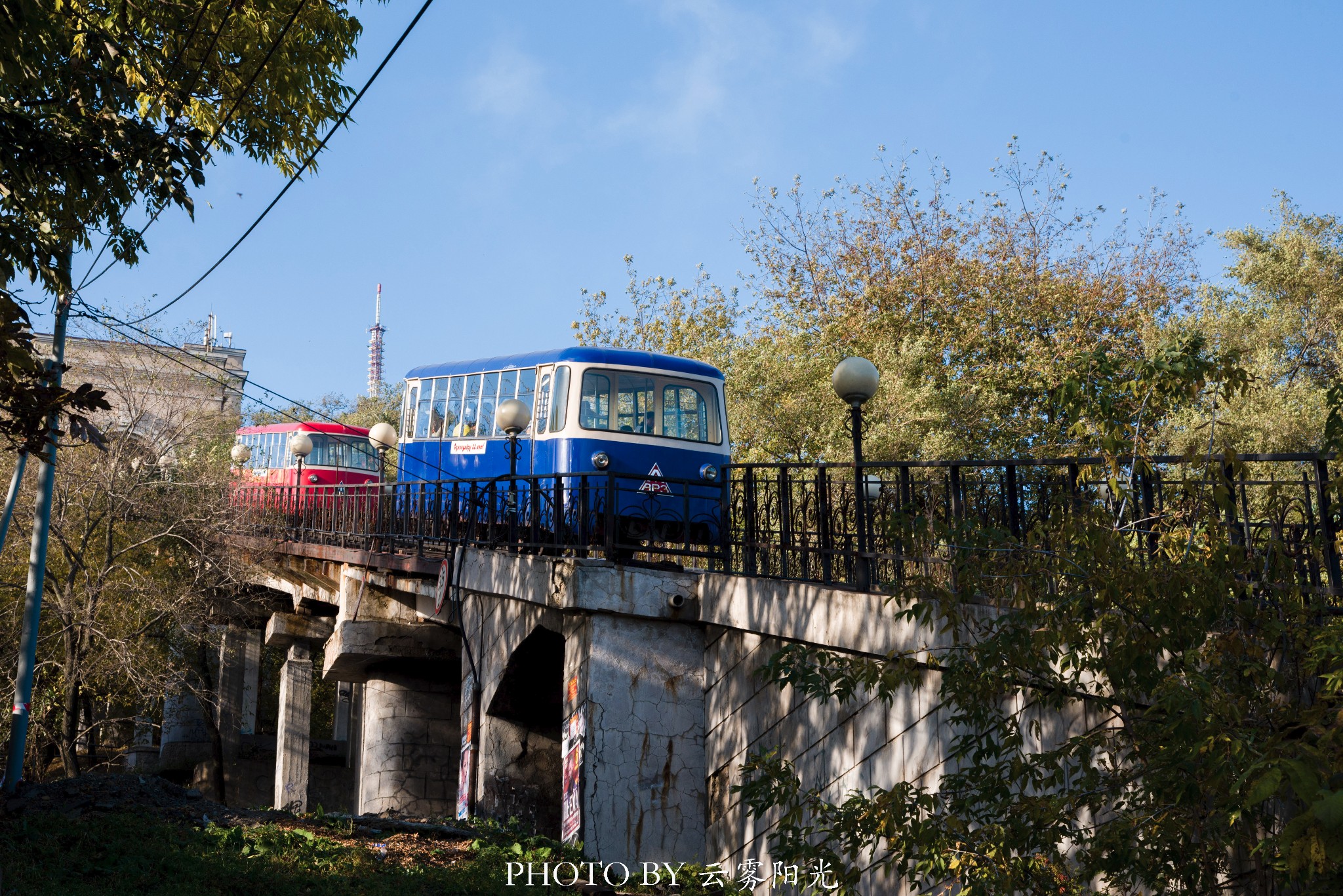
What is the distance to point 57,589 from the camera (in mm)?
21656

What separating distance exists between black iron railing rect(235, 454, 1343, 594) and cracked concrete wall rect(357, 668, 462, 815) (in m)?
2.65

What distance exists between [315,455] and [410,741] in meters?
13.2

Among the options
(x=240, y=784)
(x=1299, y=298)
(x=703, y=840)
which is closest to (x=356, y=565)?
(x=703, y=840)

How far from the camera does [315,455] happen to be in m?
31.7

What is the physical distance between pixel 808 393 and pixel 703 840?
573 inches

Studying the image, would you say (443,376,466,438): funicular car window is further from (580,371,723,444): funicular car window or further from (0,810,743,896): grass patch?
(0,810,743,896): grass patch

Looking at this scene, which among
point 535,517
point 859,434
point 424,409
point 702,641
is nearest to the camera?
point 859,434

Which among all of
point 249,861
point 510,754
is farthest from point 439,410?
point 249,861

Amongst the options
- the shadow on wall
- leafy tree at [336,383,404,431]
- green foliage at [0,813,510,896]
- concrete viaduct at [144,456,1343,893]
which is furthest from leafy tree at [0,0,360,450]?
leafy tree at [336,383,404,431]

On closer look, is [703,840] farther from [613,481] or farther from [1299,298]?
[1299,298]

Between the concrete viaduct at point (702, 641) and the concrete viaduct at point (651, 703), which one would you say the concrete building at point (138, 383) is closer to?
the concrete viaduct at point (702, 641)

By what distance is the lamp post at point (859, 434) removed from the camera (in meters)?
9.09

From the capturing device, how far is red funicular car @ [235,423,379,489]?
31328 millimetres

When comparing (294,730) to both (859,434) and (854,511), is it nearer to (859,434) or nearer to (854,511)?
(859,434)
